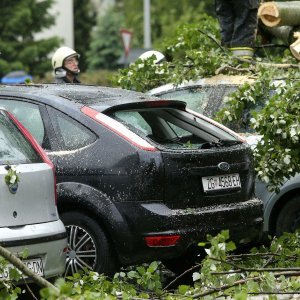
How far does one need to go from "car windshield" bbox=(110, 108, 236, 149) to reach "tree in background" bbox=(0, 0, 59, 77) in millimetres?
26916

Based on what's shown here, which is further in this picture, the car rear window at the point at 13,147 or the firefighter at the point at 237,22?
the firefighter at the point at 237,22

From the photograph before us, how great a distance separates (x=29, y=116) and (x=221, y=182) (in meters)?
1.62

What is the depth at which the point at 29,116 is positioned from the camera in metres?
9.57

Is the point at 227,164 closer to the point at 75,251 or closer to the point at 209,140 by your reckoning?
the point at 209,140

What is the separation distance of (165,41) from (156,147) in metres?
5.14

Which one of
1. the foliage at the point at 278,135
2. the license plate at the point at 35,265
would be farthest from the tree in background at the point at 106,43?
the license plate at the point at 35,265

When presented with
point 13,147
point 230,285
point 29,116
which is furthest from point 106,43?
point 230,285

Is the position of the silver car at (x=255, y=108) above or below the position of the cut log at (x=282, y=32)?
below

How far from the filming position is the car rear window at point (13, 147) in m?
8.13

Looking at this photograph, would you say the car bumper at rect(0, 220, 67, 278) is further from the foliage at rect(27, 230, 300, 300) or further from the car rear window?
the car rear window

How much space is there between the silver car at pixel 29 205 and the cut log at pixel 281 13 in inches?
220

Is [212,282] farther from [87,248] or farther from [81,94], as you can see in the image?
[81,94]

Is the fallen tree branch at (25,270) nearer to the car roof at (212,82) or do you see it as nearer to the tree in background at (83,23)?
the car roof at (212,82)

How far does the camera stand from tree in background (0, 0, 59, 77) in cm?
3762
